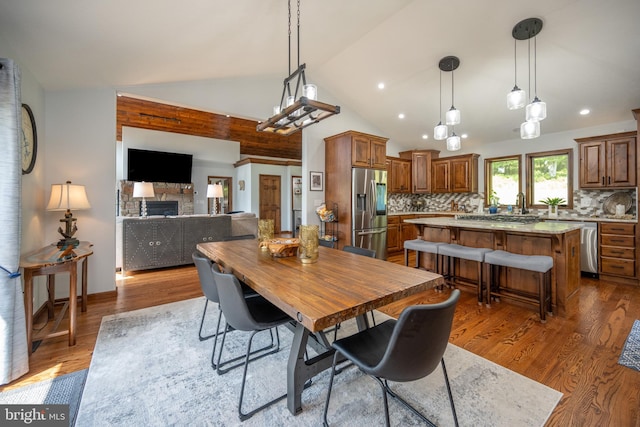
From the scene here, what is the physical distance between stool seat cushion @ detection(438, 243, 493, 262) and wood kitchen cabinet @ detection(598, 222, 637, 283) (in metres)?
2.22

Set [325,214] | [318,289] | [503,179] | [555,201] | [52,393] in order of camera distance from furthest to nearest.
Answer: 1. [503,179]
2. [325,214]
3. [555,201]
4. [52,393]
5. [318,289]

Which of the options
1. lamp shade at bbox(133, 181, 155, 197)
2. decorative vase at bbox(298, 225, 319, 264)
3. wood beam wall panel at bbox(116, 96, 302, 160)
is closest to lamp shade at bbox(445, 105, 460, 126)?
decorative vase at bbox(298, 225, 319, 264)

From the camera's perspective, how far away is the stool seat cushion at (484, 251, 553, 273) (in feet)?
8.84

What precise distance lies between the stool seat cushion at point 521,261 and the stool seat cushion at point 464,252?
69mm

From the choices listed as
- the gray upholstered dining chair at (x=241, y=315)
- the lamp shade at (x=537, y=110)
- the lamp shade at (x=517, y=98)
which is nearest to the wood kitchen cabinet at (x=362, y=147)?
the lamp shade at (x=517, y=98)

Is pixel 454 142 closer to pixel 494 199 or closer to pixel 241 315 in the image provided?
pixel 494 199

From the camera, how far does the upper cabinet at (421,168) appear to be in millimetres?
6566

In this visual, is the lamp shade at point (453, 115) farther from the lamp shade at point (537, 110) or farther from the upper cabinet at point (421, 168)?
the upper cabinet at point (421, 168)

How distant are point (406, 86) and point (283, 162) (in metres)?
5.55

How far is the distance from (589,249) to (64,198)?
6.71 metres

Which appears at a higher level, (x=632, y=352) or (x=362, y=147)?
(x=362, y=147)

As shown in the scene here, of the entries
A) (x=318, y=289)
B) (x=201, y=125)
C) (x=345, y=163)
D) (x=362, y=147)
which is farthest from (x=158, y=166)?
(x=318, y=289)

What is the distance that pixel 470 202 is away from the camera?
20.4 ft

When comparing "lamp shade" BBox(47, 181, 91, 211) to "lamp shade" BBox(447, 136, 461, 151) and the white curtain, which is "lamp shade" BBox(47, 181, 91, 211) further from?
"lamp shade" BBox(447, 136, 461, 151)
